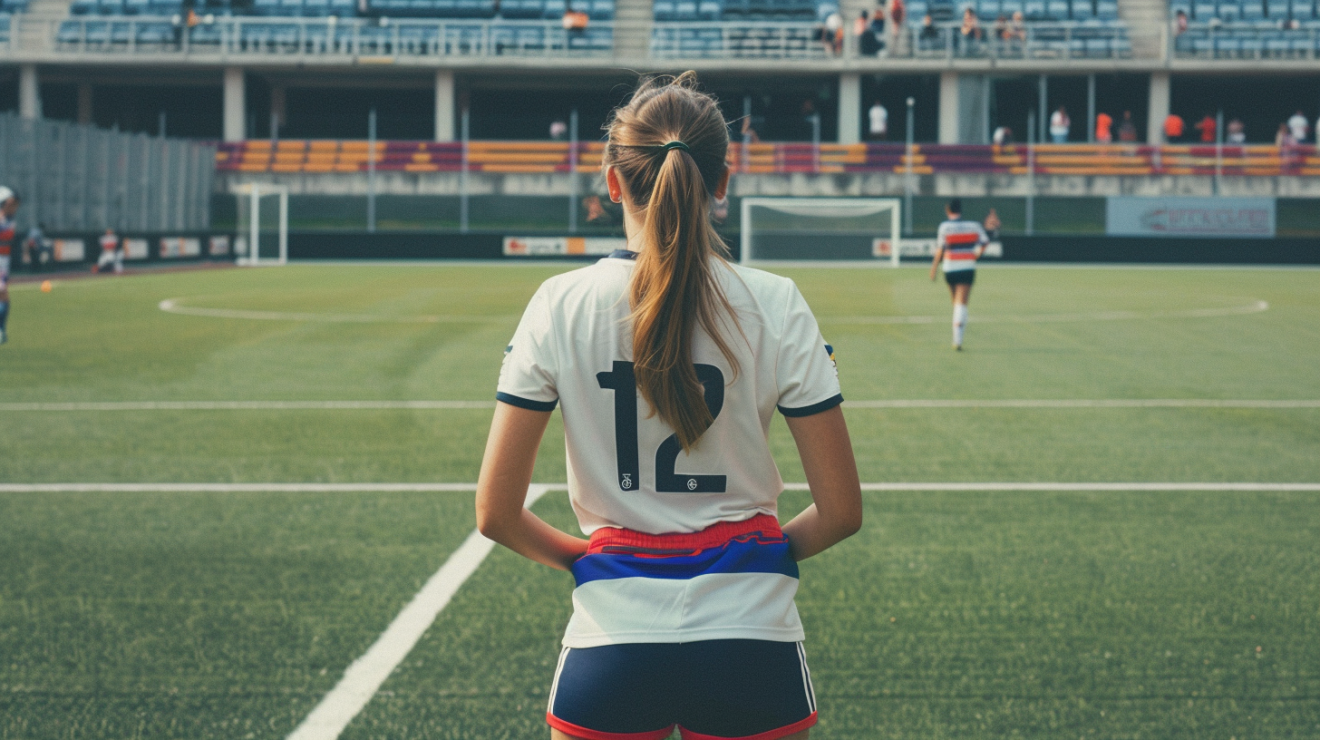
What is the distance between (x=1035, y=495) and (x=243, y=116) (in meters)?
45.1

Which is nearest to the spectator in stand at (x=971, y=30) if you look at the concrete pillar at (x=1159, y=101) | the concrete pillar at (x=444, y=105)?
the concrete pillar at (x=1159, y=101)

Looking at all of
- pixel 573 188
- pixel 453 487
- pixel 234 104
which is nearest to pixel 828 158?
pixel 573 188

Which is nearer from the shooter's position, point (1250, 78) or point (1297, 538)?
point (1297, 538)

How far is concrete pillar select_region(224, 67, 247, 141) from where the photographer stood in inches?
1874

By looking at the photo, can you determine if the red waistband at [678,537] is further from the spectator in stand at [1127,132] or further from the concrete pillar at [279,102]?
the concrete pillar at [279,102]

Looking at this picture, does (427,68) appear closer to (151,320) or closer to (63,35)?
(63,35)

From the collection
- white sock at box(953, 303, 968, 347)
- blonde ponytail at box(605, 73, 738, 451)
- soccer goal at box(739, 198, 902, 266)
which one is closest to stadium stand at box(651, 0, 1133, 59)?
soccer goal at box(739, 198, 902, 266)

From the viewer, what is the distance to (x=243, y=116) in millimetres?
47969

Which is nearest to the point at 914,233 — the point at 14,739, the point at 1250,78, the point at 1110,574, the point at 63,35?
the point at 1250,78

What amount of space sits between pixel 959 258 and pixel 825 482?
1401cm

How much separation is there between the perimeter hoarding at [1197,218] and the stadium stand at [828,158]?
227 cm

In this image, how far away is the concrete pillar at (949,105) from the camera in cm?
4603

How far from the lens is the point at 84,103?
167 ft

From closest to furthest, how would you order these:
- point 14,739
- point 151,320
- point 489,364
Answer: point 14,739
point 489,364
point 151,320
